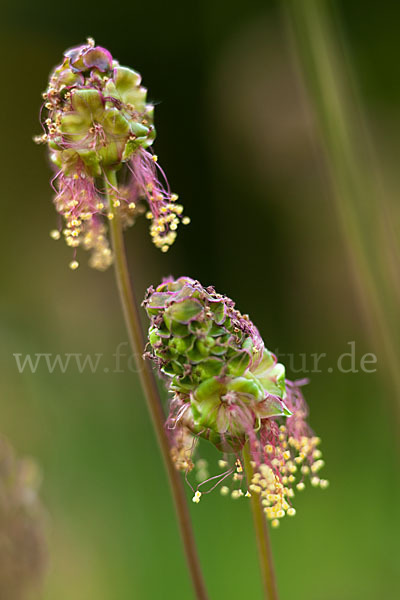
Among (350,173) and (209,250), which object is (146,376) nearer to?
(350,173)

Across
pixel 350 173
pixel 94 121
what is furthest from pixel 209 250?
pixel 94 121

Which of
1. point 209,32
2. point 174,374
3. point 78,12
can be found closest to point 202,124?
point 209,32

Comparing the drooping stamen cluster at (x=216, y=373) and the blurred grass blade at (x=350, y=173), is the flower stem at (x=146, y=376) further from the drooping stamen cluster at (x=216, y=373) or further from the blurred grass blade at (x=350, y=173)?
the blurred grass blade at (x=350, y=173)

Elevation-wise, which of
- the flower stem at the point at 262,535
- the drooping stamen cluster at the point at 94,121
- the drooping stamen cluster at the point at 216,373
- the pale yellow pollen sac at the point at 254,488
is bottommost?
the flower stem at the point at 262,535

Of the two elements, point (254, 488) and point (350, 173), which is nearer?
point (254, 488)

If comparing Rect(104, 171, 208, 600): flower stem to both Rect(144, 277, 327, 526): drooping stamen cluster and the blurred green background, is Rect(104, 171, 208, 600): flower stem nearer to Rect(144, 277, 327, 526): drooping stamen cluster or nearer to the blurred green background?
Rect(144, 277, 327, 526): drooping stamen cluster

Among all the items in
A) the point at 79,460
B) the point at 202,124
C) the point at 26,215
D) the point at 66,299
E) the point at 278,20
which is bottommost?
the point at 79,460

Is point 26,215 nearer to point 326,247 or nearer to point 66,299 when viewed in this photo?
point 66,299

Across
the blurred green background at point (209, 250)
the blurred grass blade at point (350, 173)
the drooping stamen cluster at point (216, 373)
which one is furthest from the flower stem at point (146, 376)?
the blurred green background at point (209, 250)
